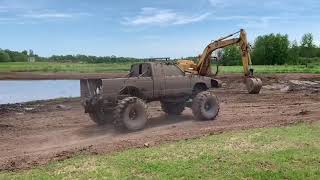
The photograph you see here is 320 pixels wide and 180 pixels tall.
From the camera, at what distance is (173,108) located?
1978cm

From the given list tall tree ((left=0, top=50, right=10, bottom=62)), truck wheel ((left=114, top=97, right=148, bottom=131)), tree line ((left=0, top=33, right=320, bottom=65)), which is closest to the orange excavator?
truck wheel ((left=114, top=97, right=148, bottom=131))

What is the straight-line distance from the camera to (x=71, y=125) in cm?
1814

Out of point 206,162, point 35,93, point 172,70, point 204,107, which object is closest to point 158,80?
point 172,70

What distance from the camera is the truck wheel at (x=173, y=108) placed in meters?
19.5

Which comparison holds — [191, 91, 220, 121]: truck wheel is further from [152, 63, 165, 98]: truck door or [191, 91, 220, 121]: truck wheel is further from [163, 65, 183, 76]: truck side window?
[152, 63, 165, 98]: truck door

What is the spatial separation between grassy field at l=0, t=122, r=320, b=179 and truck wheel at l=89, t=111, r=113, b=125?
4849 mm

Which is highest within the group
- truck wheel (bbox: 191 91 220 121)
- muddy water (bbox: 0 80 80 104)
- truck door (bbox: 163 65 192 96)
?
truck door (bbox: 163 65 192 96)

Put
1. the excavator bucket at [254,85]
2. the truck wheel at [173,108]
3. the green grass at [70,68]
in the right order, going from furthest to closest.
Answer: the green grass at [70,68], the excavator bucket at [254,85], the truck wheel at [173,108]

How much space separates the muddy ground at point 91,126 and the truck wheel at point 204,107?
0.92 ft

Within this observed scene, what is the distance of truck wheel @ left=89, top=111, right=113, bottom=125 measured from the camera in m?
17.5

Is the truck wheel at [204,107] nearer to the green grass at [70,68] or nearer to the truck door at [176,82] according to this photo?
the truck door at [176,82]

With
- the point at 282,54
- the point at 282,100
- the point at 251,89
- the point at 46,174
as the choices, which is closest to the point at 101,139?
the point at 46,174

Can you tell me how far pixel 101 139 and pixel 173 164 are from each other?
5.32 meters

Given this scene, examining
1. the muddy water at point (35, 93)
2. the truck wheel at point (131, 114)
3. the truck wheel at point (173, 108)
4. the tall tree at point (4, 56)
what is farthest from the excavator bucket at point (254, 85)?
the tall tree at point (4, 56)
